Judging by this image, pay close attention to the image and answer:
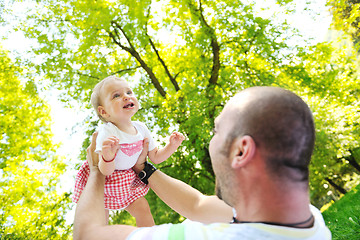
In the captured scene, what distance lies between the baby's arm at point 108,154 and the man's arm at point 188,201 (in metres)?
0.46

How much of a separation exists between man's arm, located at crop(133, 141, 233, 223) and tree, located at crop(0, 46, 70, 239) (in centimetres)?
981

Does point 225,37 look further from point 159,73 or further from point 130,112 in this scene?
point 130,112

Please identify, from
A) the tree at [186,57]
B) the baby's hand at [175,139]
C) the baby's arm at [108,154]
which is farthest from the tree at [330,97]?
the baby's arm at [108,154]

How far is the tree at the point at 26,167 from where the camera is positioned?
10.7m

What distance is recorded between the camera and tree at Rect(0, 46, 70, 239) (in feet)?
35.2

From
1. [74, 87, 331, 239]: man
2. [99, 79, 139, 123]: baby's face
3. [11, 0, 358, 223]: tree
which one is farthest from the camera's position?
[11, 0, 358, 223]: tree

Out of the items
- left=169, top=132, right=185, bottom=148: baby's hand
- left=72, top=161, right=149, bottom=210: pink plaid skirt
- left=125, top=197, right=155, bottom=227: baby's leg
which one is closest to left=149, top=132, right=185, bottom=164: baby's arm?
left=169, top=132, right=185, bottom=148: baby's hand

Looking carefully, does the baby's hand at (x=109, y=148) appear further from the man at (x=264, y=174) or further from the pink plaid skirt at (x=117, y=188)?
the man at (x=264, y=174)

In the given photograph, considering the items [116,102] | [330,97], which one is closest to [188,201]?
[116,102]

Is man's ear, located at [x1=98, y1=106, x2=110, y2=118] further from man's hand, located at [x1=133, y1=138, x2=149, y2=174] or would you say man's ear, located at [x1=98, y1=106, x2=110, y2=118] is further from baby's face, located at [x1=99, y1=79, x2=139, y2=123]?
man's hand, located at [x1=133, y1=138, x2=149, y2=174]

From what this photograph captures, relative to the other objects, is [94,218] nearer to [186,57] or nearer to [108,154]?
[108,154]

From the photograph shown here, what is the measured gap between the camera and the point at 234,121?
127cm

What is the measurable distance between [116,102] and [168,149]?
62 centimetres

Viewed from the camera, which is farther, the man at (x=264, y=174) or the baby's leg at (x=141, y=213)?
the baby's leg at (x=141, y=213)
